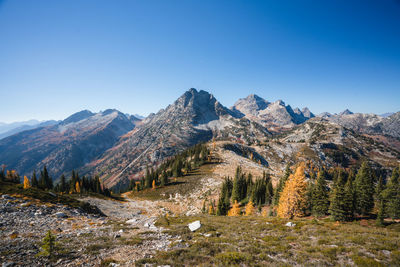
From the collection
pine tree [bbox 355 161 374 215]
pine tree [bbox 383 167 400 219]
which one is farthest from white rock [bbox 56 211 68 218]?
pine tree [bbox 355 161 374 215]

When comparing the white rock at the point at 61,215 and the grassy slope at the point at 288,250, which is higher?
the grassy slope at the point at 288,250

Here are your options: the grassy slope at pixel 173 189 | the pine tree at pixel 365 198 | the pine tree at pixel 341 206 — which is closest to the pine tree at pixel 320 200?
the pine tree at pixel 341 206

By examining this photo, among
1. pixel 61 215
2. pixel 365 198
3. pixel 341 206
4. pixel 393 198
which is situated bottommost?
pixel 365 198

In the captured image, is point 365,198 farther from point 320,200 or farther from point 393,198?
point 320,200

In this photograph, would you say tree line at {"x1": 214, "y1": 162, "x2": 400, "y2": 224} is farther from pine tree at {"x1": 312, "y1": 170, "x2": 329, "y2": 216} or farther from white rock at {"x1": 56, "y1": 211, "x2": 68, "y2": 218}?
white rock at {"x1": 56, "y1": 211, "x2": 68, "y2": 218}

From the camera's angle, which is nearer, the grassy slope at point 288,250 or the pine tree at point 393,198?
the grassy slope at point 288,250

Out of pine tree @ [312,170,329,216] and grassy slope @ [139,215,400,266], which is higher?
grassy slope @ [139,215,400,266]

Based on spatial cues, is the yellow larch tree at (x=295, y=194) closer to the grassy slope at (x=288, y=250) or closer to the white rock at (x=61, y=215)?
the grassy slope at (x=288, y=250)

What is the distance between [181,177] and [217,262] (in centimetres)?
8847

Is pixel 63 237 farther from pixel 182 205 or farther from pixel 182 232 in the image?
pixel 182 205

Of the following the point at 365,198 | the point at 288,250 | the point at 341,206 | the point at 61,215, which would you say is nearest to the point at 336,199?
the point at 341,206

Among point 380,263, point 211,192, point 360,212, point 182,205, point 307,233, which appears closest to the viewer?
point 380,263

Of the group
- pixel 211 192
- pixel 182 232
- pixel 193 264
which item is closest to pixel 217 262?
pixel 193 264

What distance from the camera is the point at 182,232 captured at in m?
16.2
